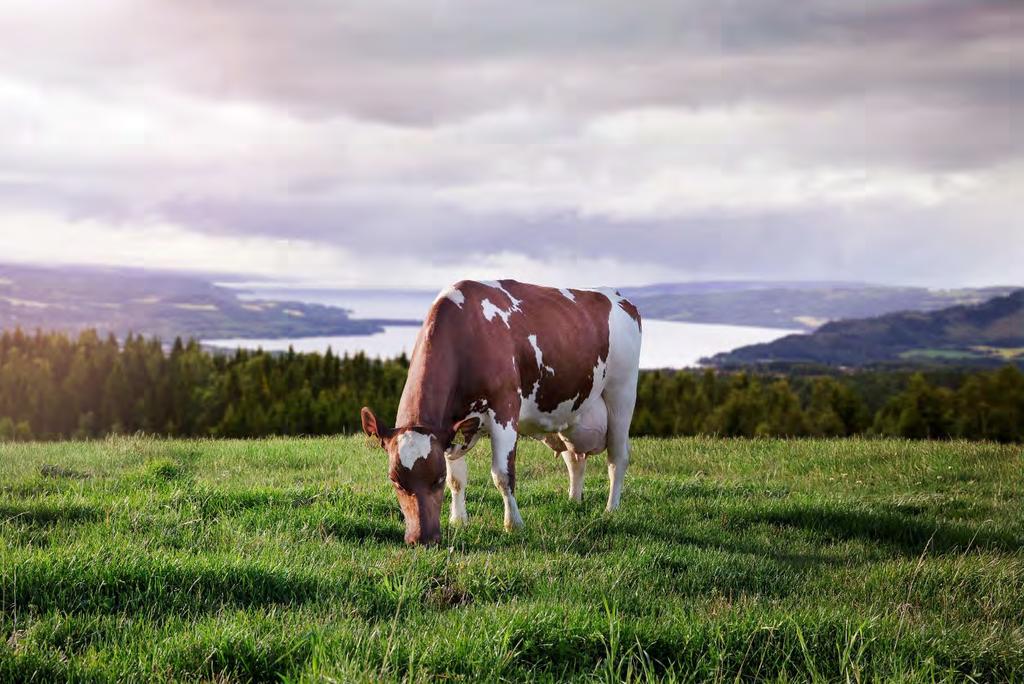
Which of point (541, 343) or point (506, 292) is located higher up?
point (506, 292)

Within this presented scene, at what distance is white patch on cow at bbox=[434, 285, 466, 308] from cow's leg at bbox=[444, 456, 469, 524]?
5.79 feet

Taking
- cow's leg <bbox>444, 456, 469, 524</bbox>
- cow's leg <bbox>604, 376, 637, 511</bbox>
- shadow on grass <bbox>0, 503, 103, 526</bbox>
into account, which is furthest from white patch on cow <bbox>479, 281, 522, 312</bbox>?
shadow on grass <bbox>0, 503, 103, 526</bbox>

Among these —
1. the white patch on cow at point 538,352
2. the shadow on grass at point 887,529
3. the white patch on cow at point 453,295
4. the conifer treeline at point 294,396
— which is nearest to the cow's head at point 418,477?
the white patch on cow at point 453,295

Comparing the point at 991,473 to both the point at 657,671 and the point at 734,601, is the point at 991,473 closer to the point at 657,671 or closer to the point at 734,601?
the point at 734,601

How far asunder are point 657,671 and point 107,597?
3.90 metres

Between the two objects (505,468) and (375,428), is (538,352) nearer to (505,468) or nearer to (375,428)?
(505,468)

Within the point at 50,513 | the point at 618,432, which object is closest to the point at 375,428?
the point at 50,513

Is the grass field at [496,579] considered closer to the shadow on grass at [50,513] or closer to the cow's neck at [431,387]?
the shadow on grass at [50,513]

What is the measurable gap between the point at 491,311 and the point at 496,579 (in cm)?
375

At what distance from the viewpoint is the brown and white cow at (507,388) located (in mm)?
8438

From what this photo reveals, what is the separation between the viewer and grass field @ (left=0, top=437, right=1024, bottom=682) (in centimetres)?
521

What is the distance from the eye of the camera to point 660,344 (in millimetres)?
73562

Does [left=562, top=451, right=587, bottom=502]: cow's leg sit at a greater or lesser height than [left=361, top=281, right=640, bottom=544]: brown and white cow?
lesser

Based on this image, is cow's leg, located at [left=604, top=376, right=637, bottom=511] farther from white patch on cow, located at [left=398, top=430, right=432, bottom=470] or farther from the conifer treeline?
the conifer treeline
